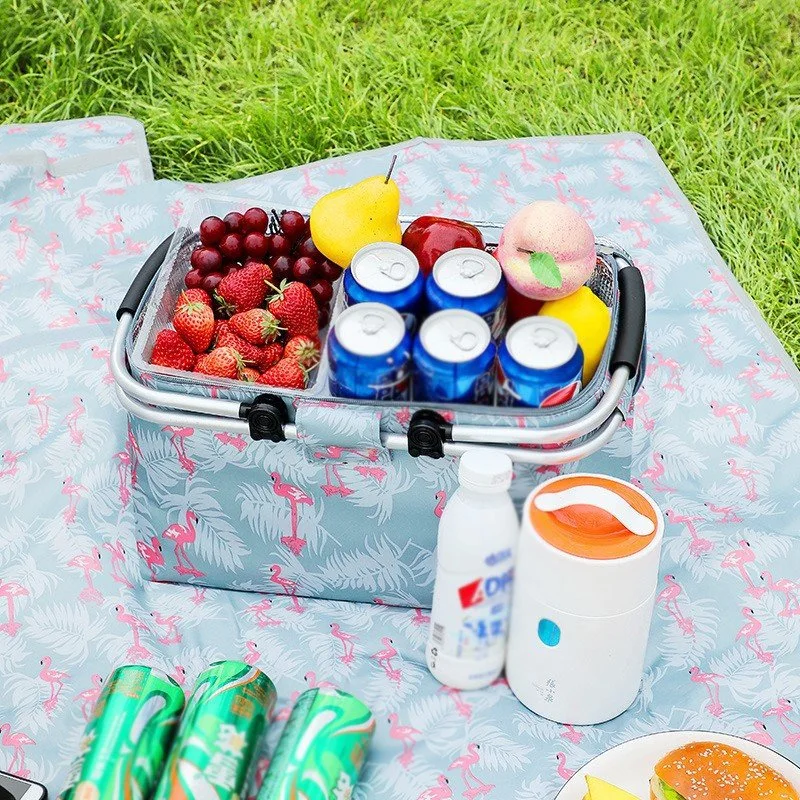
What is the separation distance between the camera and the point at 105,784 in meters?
1.07

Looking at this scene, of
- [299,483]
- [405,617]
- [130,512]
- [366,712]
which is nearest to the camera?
[366,712]

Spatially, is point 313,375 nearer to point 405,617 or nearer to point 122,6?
point 405,617

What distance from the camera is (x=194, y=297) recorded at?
1.33 metres

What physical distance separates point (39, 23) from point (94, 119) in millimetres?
428

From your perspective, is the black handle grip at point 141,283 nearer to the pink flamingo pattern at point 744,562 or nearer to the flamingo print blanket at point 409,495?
the flamingo print blanket at point 409,495

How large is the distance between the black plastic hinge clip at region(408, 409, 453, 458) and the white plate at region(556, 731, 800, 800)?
1.25ft

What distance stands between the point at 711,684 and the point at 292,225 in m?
0.82

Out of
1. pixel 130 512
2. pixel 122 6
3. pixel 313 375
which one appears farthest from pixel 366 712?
pixel 122 6

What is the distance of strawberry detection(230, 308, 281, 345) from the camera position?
4.22ft

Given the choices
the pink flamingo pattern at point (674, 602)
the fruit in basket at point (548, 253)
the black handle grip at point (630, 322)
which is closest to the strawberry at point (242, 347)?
the fruit in basket at point (548, 253)

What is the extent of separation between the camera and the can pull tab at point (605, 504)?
1.15m

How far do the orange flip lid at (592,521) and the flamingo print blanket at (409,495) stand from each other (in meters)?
0.28

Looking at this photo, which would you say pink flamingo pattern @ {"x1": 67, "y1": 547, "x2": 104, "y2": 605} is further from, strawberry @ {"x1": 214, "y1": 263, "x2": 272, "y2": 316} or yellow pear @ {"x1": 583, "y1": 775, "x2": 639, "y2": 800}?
yellow pear @ {"x1": 583, "y1": 775, "x2": 639, "y2": 800}

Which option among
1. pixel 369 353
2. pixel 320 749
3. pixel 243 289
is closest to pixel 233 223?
pixel 243 289
